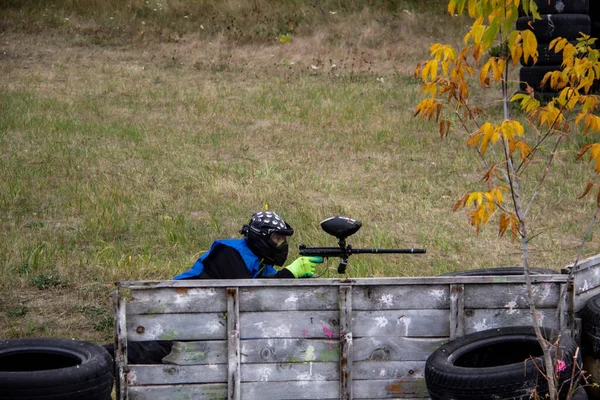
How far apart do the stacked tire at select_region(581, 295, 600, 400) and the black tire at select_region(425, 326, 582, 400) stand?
1.31 ft

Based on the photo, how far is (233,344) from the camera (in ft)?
18.4

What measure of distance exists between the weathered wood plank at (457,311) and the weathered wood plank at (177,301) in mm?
1426

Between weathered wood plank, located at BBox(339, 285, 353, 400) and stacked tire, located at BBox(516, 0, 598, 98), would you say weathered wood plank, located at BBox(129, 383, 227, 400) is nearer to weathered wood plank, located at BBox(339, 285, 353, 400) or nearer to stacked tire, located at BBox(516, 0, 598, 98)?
weathered wood plank, located at BBox(339, 285, 353, 400)

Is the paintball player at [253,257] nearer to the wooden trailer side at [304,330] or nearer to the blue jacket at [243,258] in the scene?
the blue jacket at [243,258]

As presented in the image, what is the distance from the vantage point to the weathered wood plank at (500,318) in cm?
582

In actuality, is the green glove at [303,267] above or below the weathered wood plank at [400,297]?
below

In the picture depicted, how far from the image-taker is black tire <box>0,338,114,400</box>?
5.11 metres

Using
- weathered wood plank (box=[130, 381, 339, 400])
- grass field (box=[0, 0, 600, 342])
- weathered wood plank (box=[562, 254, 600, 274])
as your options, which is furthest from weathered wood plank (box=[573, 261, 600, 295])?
grass field (box=[0, 0, 600, 342])

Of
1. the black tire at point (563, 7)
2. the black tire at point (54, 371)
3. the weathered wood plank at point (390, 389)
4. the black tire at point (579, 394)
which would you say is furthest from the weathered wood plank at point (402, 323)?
the black tire at point (563, 7)

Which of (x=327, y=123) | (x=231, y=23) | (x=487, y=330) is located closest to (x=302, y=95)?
(x=327, y=123)

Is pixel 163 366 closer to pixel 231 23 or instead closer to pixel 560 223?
pixel 560 223

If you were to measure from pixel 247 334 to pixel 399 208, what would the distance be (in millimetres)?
6339

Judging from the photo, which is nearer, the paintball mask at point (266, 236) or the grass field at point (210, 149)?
the paintball mask at point (266, 236)

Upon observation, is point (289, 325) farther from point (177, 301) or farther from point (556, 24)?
point (556, 24)
